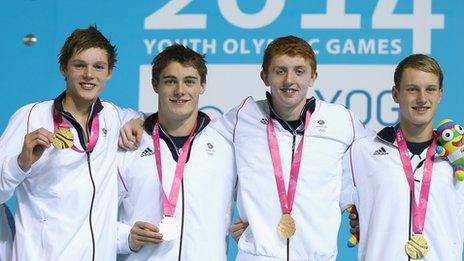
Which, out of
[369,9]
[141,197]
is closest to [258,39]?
[369,9]

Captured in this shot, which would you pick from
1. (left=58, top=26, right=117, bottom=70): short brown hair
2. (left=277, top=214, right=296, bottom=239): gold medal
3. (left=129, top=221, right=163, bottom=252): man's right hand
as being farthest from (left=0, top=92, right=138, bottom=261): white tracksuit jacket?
(left=277, top=214, right=296, bottom=239): gold medal

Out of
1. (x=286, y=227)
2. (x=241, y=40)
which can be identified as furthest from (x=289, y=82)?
(x=241, y=40)

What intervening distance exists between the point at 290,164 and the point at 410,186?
0.47 meters

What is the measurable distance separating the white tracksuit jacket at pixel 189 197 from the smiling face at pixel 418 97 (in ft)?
2.37

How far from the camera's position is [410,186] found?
10.6ft

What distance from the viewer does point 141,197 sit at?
3281 mm

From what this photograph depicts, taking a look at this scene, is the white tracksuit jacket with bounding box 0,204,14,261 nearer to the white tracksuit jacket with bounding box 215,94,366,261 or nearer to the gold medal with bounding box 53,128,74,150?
the gold medal with bounding box 53,128,74,150

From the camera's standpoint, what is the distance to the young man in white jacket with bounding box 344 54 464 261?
320cm

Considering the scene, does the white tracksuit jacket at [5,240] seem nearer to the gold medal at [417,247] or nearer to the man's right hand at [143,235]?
the man's right hand at [143,235]

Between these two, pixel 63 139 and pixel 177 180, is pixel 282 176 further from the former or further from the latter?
pixel 63 139

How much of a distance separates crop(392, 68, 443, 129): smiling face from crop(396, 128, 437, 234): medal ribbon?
94 millimetres

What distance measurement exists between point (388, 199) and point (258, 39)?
74.2 inches

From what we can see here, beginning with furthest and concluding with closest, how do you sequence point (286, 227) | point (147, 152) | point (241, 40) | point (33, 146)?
1. point (241, 40)
2. point (147, 152)
3. point (286, 227)
4. point (33, 146)

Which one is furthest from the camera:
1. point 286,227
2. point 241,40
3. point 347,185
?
point 241,40
